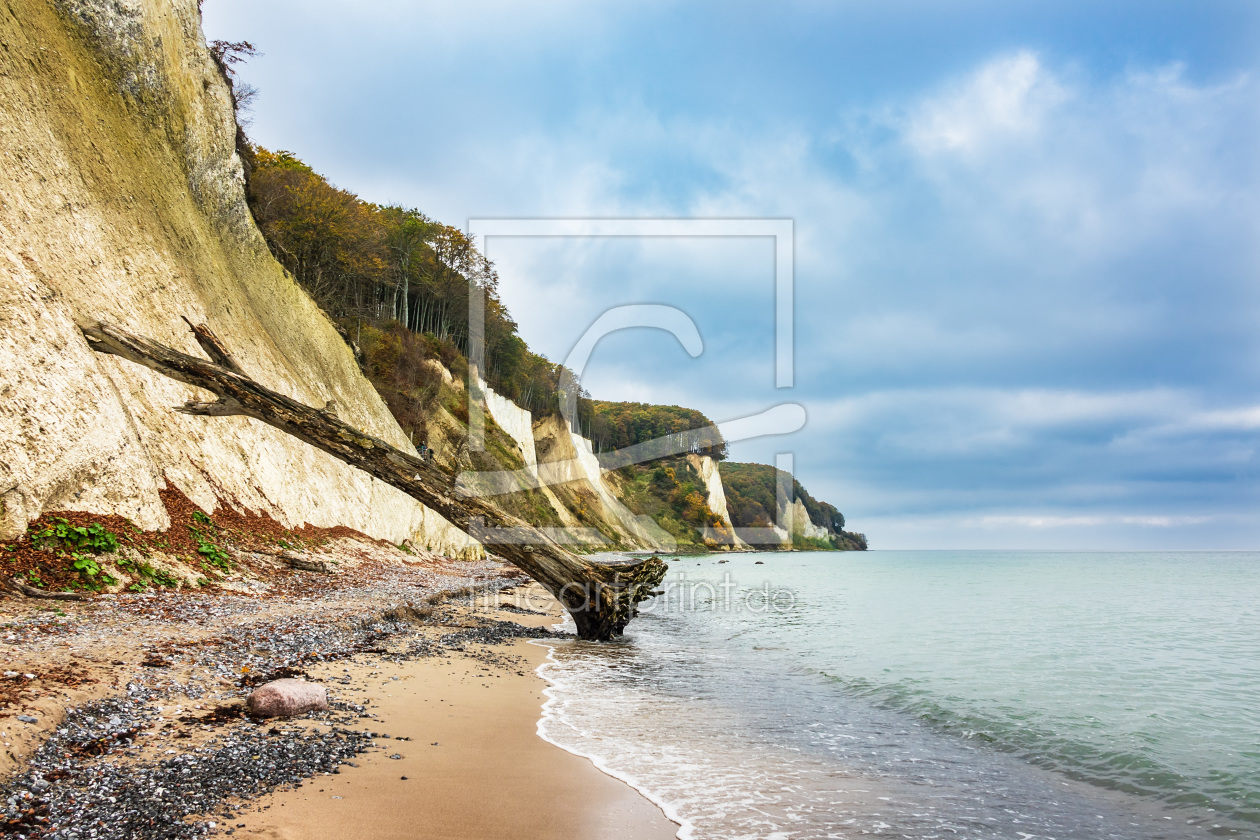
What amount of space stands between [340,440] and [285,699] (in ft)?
18.2

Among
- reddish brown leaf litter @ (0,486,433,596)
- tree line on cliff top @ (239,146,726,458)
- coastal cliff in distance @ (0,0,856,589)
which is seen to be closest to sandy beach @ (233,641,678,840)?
reddish brown leaf litter @ (0,486,433,596)

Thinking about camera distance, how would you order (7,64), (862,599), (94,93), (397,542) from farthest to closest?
(862,599) → (397,542) → (94,93) → (7,64)

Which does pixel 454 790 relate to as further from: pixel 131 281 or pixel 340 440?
pixel 131 281

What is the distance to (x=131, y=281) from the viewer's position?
13250 millimetres

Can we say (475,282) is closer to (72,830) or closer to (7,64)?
(7,64)

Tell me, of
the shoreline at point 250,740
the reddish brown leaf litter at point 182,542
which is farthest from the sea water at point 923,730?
the reddish brown leaf litter at point 182,542

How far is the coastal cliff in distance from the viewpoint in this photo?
28.1 ft

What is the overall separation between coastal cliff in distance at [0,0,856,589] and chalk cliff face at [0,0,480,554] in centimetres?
4

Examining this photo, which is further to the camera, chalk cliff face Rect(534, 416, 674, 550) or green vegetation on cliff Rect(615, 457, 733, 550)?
green vegetation on cliff Rect(615, 457, 733, 550)

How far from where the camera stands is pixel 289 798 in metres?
3.62

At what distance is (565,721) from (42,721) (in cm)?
404

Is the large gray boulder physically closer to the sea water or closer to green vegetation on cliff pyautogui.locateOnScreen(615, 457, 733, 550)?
the sea water

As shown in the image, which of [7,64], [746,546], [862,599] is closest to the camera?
[7,64]

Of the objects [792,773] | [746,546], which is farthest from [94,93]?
[746,546]
